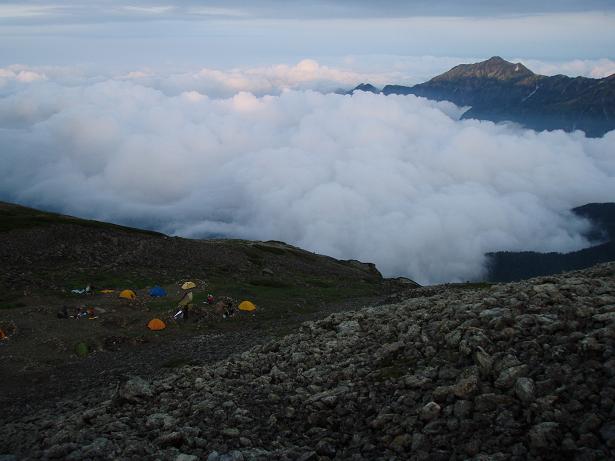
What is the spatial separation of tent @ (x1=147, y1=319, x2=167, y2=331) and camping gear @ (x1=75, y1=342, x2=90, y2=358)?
6.82m

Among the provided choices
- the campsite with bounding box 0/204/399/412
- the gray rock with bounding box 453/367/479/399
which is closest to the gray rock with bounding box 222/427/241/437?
the gray rock with bounding box 453/367/479/399

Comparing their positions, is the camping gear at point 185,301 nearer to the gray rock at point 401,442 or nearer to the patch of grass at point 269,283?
the patch of grass at point 269,283

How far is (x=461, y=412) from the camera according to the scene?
1436cm

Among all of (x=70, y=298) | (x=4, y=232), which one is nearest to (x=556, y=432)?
(x=70, y=298)

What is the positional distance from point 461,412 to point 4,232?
252ft

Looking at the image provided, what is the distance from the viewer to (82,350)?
38.8 meters

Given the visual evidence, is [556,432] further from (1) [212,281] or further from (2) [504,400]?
(1) [212,281]

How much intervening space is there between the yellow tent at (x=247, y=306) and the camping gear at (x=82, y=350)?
16.8 m

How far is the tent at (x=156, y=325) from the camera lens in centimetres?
4544

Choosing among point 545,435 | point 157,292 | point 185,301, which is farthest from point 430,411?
point 157,292

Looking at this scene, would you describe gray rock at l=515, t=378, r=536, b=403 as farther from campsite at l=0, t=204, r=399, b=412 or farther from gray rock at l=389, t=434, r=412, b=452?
campsite at l=0, t=204, r=399, b=412

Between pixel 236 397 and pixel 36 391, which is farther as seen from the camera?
pixel 36 391

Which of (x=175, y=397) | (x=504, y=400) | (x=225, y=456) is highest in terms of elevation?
(x=504, y=400)

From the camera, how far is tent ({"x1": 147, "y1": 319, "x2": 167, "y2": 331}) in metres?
45.4
